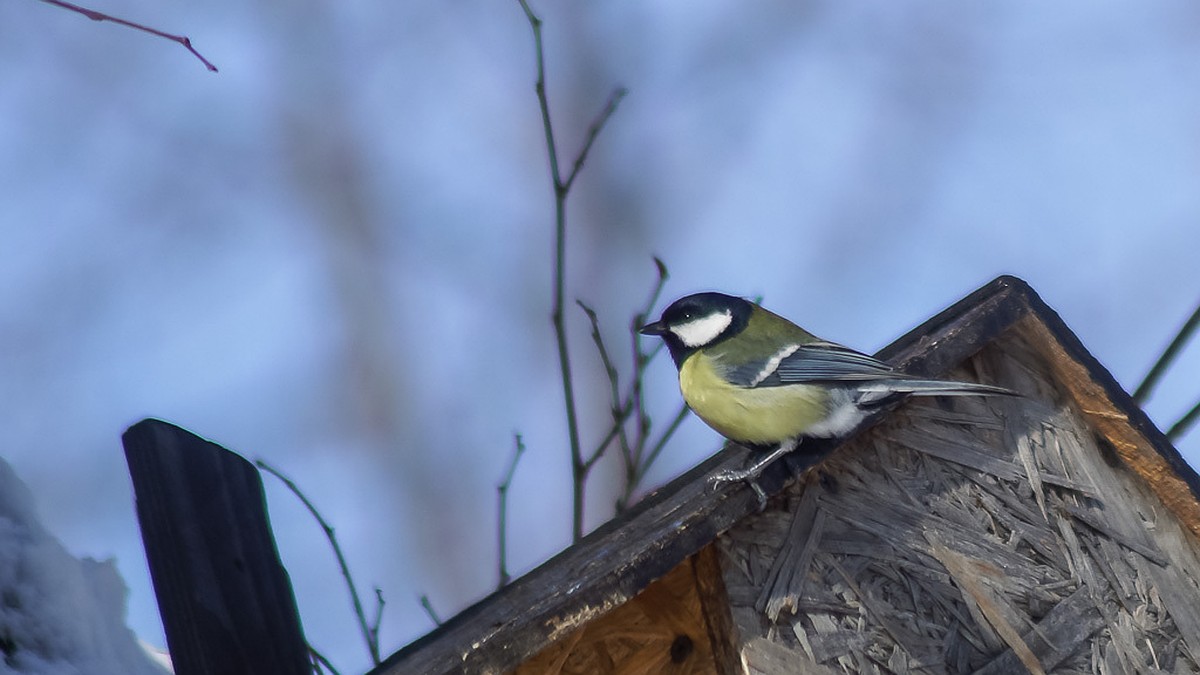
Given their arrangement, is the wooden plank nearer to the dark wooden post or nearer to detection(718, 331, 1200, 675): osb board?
detection(718, 331, 1200, 675): osb board

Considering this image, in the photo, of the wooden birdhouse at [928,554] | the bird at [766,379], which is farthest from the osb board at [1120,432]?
the bird at [766,379]

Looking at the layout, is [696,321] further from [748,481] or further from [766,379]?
[748,481]

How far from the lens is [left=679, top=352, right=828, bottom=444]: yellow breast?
2.62 metres

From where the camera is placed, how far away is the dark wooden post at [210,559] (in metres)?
1.84

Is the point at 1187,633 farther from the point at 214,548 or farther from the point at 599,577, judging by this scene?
the point at 214,548

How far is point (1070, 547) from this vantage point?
2.44m

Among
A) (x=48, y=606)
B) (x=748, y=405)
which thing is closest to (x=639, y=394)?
(x=748, y=405)

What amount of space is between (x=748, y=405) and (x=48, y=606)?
1515mm

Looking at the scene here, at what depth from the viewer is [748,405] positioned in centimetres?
282

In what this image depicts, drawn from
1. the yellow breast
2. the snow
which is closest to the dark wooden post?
the snow

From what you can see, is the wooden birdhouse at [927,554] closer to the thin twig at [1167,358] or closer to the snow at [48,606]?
the thin twig at [1167,358]

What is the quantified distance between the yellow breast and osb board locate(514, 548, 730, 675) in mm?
452

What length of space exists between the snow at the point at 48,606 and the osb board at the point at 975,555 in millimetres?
993

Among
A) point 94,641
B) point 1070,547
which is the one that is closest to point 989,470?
point 1070,547
